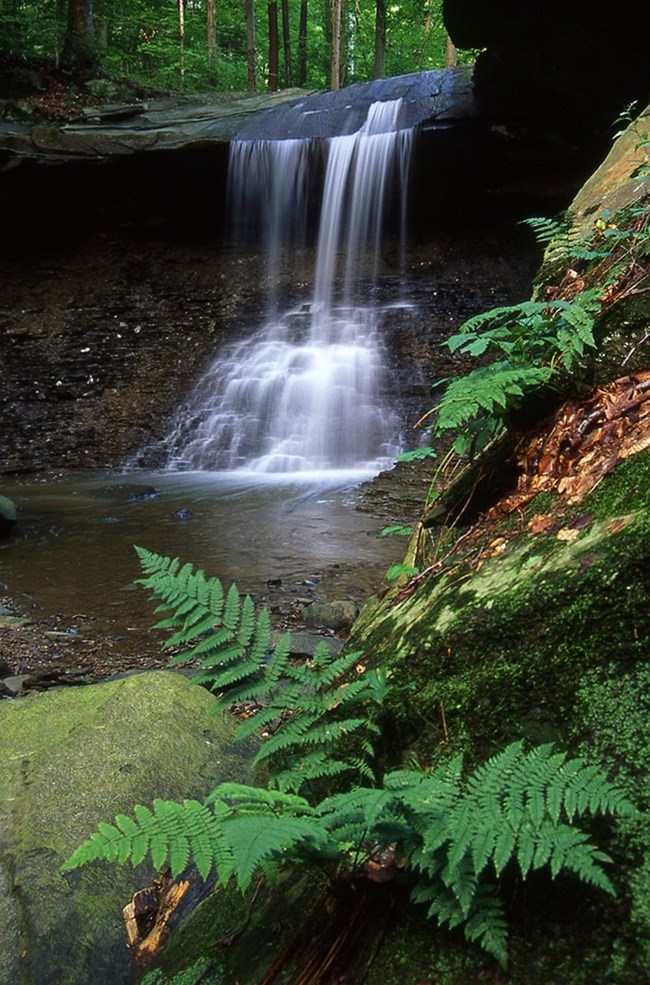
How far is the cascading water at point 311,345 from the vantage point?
12.1 metres

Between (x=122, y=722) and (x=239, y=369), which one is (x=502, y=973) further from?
(x=239, y=369)

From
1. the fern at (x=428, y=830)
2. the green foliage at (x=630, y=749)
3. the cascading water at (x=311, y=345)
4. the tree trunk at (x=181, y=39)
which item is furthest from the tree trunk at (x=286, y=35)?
Answer: the fern at (x=428, y=830)

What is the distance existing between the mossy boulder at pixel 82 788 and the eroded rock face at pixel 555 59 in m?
11.5

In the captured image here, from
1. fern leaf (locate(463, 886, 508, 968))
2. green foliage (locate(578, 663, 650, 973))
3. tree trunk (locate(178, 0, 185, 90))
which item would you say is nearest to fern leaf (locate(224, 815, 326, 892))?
fern leaf (locate(463, 886, 508, 968))

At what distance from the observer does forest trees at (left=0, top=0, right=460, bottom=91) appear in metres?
16.4

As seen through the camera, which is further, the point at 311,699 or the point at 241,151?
the point at 241,151

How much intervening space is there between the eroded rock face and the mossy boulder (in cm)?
1150

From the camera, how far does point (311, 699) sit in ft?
5.48

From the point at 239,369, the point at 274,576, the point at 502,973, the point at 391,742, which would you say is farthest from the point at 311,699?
the point at 239,369

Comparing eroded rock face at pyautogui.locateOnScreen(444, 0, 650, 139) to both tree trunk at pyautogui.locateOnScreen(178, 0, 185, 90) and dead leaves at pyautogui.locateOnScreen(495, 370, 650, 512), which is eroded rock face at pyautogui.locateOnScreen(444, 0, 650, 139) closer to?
dead leaves at pyautogui.locateOnScreen(495, 370, 650, 512)

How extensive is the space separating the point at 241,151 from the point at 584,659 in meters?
15.4

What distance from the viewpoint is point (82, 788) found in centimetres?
256

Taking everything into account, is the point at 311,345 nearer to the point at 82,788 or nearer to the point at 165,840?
the point at 82,788

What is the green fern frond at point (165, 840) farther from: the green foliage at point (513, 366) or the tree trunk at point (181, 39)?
the tree trunk at point (181, 39)
